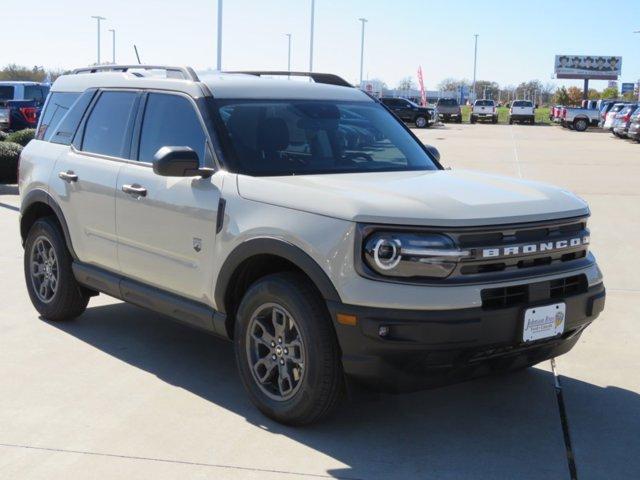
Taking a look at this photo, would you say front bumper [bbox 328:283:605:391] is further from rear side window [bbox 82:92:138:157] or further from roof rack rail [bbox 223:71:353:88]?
roof rack rail [bbox 223:71:353:88]

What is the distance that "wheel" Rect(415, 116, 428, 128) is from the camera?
49825 mm

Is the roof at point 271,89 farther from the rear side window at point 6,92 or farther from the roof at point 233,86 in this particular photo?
the rear side window at point 6,92

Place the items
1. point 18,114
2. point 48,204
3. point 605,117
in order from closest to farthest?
1. point 48,204
2. point 18,114
3. point 605,117

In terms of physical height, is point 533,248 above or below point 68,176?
below

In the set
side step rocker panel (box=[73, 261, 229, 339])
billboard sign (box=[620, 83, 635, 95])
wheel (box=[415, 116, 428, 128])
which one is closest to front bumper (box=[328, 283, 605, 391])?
side step rocker panel (box=[73, 261, 229, 339])

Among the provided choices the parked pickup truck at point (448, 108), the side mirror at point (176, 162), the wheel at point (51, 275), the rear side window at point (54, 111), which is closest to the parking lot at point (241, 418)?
the wheel at point (51, 275)

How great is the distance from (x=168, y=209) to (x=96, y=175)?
93 cm

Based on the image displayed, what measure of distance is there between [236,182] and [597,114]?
50.9 m

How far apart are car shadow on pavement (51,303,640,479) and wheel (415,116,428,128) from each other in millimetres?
45163

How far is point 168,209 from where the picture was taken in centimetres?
498

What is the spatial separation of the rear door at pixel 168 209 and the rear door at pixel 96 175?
0.13 meters

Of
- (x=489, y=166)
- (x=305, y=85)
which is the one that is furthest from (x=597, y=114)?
(x=305, y=85)

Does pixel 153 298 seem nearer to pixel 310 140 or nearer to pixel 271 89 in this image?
pixel 310 140

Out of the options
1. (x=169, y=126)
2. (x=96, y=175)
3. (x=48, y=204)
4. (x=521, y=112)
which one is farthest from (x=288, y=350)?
(x=521, y=112)
